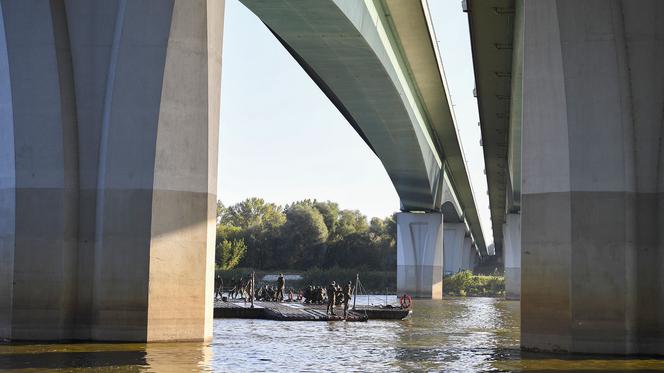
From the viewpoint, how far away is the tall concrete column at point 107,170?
61.6 feet

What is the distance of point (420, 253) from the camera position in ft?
248

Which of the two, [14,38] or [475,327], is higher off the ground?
[14,38]

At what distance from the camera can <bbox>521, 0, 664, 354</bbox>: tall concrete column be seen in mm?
18156

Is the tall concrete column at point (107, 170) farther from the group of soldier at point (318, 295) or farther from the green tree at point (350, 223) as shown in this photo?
the green tree at point (350, 223)

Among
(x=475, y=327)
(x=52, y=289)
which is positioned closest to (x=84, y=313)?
(x=52, y=289)

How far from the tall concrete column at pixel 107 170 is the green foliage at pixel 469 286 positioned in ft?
247

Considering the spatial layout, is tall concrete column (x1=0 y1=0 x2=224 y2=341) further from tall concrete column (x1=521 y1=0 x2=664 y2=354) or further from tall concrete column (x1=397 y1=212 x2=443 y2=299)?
tall concrete column (x1=397 y1=212 x2=443 y2=299)

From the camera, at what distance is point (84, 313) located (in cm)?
1894

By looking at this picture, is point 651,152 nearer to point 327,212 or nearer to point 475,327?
point 475,327

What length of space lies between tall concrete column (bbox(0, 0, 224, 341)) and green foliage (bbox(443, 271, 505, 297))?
247 feet

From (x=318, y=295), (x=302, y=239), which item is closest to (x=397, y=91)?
(x=318, y=295)

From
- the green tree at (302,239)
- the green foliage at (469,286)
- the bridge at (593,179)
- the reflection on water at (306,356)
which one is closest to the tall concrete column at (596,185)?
the bridge at (593,179)

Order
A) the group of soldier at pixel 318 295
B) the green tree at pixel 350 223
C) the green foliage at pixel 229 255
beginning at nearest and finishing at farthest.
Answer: the group of soldier at pixel 318 295
the green foliage at pixel 229 255
the green tree at pixel 350 223

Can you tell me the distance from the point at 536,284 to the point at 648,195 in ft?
9.53
